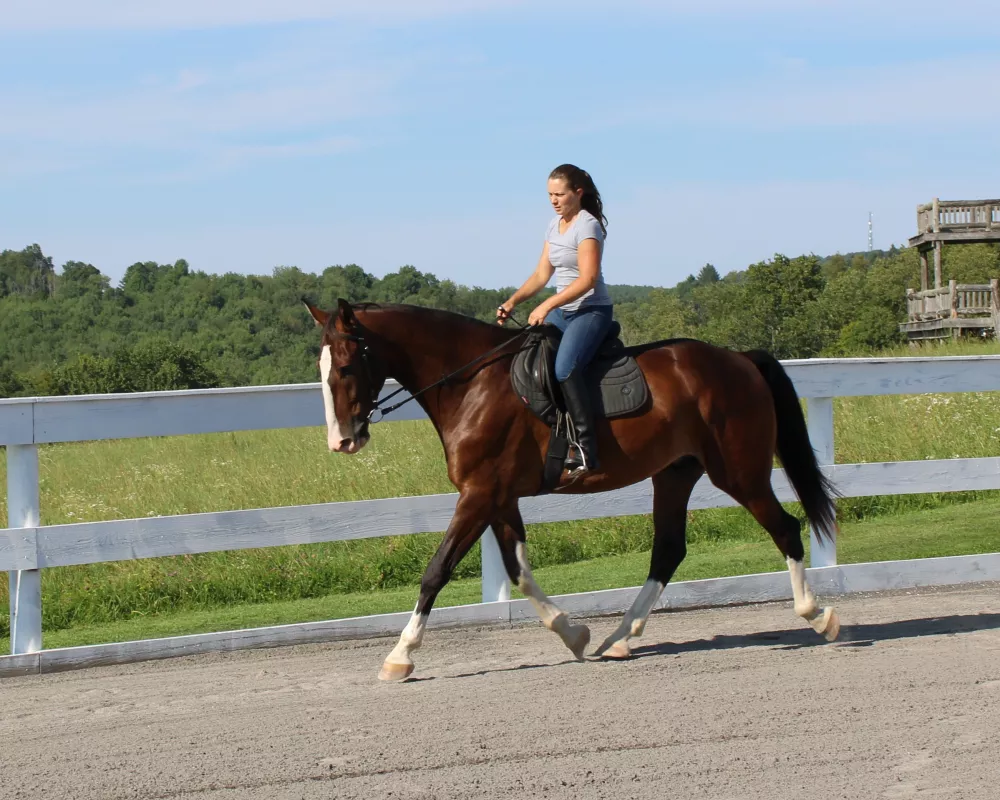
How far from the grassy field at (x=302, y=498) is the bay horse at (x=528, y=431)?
204cm

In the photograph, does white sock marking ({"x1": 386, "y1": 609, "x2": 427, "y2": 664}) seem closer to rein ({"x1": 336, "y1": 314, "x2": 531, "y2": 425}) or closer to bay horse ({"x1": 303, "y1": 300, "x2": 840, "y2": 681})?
bay horse ({"x1": 303, "y1": 300, "x2": 840, "y2": 681})

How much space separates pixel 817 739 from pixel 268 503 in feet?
24.7

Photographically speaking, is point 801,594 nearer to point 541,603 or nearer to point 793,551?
point 793,551

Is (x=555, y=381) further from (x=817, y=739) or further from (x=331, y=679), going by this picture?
(x=817, y=739)

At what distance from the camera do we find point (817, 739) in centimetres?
415

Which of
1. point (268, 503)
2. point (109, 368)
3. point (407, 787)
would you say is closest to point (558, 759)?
point (407, 787)

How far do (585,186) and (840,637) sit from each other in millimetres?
2737

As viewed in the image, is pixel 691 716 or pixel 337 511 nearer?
pixel 691 716

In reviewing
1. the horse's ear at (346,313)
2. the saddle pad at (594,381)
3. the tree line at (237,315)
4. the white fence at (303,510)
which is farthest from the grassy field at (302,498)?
the tree line at (237,315)

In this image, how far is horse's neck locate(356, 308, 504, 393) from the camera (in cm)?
571

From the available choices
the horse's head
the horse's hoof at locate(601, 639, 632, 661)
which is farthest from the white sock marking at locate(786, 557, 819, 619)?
the horse's head

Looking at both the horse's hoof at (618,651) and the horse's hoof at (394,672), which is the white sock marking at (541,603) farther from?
the horse's hoof at (394,672)

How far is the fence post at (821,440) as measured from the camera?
24.7ft

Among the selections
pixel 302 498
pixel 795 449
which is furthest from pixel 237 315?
pixel 795 449
